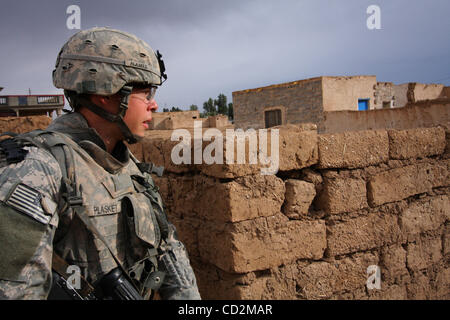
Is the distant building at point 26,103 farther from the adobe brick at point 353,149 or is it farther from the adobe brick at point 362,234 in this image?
the adobe brick at point 362,234

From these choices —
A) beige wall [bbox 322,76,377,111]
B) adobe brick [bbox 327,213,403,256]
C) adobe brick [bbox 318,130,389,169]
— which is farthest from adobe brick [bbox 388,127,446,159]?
beige wall [bbox 322,76,377,111]

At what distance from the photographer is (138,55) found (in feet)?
6.40

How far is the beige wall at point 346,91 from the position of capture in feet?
60.0

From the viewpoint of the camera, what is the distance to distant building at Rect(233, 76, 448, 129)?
18.4 m

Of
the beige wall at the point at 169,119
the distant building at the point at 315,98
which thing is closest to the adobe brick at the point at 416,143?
the distant building at the point at 315,98

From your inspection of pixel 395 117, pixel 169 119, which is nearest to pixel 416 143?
pixel 395 117

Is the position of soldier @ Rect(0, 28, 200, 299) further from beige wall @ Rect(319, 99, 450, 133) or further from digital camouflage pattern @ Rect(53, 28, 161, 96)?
beige wall @ Rect(319, 99, 450, 133)

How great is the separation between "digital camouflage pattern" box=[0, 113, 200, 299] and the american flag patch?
0.02 metres

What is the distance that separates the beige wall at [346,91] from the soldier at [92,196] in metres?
17.3

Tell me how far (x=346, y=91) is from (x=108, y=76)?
19206mm

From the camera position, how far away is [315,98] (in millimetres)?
18391
